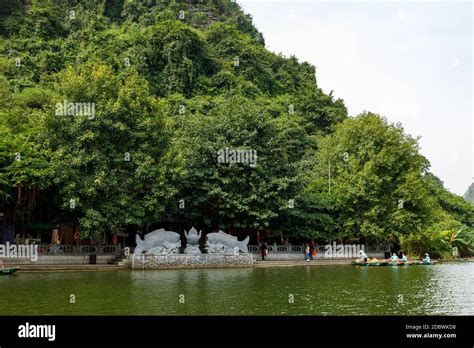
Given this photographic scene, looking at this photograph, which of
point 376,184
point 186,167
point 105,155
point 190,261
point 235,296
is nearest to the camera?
point 235,296

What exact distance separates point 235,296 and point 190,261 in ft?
41.2

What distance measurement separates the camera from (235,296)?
1335 cm

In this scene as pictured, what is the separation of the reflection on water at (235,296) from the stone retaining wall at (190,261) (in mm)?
5925

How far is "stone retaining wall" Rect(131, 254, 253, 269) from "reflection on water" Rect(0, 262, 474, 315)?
5.92 meters

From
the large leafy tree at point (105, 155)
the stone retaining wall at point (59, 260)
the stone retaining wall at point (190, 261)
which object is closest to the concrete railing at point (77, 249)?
the stone retaining wall at point (59, 260)

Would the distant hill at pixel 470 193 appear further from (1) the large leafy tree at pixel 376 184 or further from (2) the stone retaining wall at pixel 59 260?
(2) the stone retaining wall at pixel 59 260

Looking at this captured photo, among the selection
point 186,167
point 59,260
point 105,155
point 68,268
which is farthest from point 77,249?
point 186,167

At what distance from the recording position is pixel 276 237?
3322cm

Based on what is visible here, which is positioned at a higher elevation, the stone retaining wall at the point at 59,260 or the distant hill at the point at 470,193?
the distant hill at the point at 470,193

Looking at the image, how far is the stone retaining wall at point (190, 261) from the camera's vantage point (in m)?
24.5

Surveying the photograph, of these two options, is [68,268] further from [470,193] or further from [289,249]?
[470,193]
